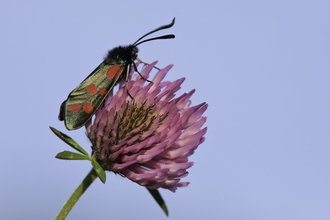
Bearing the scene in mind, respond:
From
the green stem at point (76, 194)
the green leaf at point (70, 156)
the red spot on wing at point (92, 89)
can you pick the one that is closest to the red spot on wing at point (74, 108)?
the red spot on wing at point (92, 89)

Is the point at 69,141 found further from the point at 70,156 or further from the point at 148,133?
the point at 148,133

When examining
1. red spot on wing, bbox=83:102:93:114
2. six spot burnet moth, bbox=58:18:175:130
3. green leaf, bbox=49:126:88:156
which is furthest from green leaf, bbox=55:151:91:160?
red spot on wing, bbox=83:102:93:114

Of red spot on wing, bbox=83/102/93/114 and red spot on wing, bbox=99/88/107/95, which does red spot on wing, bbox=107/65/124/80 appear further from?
red spot on wing, bbox=83/102/93/114

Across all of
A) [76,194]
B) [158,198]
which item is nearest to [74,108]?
[76,194]

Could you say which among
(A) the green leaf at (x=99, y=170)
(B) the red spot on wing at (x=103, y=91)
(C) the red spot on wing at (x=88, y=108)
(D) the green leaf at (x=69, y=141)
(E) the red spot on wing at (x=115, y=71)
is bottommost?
(A) the green leaf at (x=99, y=170)

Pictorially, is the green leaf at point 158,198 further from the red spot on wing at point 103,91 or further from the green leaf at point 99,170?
the red spot on wing at point 103,91
